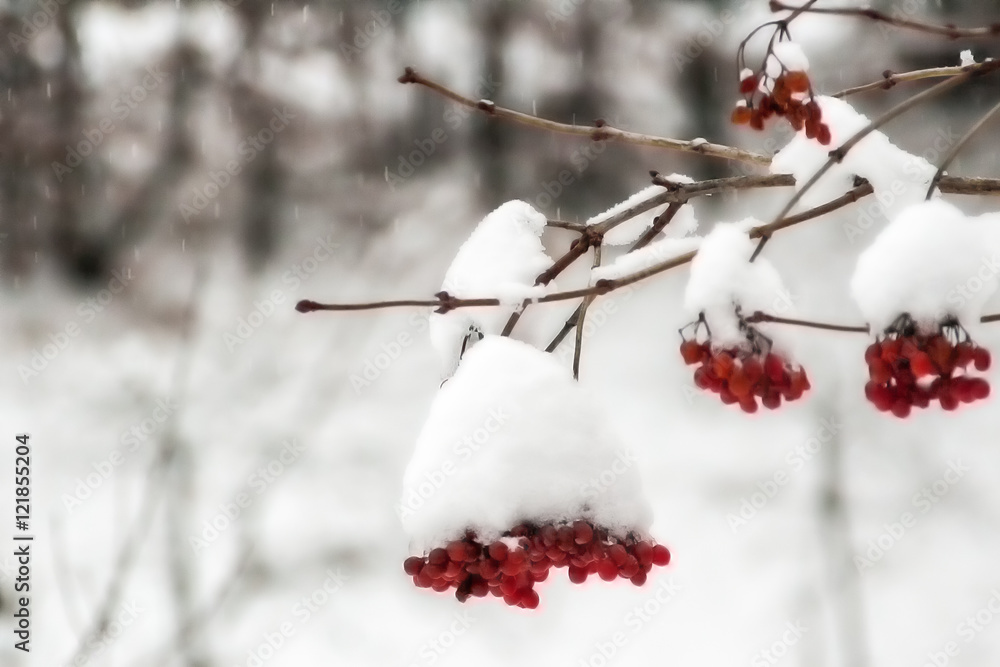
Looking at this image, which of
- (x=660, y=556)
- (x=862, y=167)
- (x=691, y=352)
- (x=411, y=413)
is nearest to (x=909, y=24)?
(x=862, y=167)

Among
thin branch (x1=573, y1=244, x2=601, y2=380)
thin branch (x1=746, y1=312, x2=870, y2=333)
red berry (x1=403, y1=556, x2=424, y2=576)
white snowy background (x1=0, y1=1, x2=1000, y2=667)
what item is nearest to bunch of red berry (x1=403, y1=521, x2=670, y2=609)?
red berry (x1=403, y1=556, x2=424, y2=576)

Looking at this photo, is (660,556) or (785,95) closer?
(660,556)

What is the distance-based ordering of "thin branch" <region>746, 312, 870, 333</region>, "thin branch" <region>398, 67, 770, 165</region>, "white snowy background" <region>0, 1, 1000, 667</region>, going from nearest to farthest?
1. "thin branch" <region>746, 312, 870, 333</region>
2. "thin branch" <region>398, 67, 770, 165</region>
3. "white snowy background" <region>0, 1, 1000, 667</region>

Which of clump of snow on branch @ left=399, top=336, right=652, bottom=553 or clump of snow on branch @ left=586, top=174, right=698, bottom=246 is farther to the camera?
clump of snow on branch @ left=586, top=174, right=698, bottom=246

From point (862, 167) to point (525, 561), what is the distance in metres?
0.51

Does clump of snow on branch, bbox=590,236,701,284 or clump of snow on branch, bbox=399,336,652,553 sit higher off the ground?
clump of snow on branch, bbox=590,236,701,284

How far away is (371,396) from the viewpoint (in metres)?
4.64

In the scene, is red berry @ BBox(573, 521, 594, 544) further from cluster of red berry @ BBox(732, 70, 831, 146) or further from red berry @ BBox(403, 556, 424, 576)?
cluster of red berry @ BBox(732, 70, 831, 146)

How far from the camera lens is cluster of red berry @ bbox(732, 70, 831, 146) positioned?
0.92 m

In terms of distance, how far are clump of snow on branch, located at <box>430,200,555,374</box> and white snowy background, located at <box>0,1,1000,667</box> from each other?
3104mm

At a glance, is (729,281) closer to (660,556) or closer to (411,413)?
(660,556)

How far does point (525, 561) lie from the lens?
2.45 feet

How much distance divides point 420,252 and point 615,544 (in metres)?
3.97

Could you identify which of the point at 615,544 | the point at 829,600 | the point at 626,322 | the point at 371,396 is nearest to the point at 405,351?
the point at 371,396
